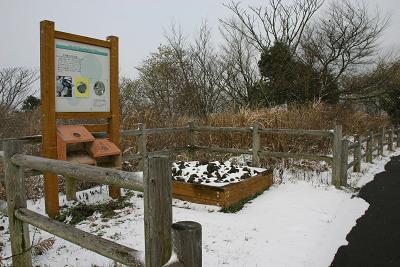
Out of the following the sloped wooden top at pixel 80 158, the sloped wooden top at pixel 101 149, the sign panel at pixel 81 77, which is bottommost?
the sloped wooden top at pixel 80 158

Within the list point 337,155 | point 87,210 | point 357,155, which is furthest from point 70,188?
point 357,155

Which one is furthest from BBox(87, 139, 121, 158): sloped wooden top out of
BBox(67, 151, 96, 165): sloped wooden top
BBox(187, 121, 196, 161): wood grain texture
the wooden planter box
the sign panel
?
BBox(187, 121, 196, 161): wood grain texture

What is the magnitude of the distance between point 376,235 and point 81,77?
185 inches

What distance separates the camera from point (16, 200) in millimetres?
3357

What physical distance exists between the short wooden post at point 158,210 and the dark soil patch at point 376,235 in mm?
2624

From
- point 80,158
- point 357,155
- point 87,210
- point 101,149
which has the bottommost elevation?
point 87,210

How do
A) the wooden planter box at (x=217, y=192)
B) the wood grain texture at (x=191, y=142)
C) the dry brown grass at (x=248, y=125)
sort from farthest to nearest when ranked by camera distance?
1. the dry brown grass at (x=248, y=125)
2. the wood grain texture at (x=191, y=142)
3. the wooden planter box at (x=217, y=192)

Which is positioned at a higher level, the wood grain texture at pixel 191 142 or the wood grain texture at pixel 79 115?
the wood grain texture at pixel 79 115

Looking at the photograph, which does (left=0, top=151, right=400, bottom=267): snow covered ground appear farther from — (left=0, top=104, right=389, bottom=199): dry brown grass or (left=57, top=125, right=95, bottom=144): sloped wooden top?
(left=0, top=104, right=389, bottom=199): dry brown grass

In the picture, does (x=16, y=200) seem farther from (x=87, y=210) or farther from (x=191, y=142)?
(x=191, y=142)

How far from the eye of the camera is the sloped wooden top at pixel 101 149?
493 cm

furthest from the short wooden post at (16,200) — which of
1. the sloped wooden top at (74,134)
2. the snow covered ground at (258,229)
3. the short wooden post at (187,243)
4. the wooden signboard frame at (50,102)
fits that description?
the short wooden post at (187,243)

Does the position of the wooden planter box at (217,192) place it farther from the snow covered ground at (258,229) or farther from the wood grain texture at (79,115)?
the wood grain texture at (79,115)

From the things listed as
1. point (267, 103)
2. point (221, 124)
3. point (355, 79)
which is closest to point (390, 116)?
point (355, 79)
